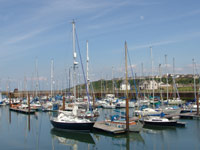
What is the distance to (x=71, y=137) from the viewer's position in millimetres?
29438

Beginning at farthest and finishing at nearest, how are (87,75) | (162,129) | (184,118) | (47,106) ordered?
(47,106) → (87,75) → (184,118) → (162,129)

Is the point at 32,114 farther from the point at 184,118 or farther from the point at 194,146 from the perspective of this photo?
the point at 194,146

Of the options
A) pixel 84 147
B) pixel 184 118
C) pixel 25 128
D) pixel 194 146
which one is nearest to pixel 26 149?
pixel 84 147

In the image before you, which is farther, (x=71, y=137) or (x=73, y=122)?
(x=73, y=122)

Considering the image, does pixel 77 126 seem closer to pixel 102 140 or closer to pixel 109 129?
pixel 109 129

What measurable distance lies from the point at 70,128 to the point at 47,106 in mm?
29905

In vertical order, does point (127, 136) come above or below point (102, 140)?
above

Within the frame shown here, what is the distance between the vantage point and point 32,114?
176 feet

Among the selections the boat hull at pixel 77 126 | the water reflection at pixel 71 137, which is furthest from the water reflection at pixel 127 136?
the water reflection at pixel 71 137

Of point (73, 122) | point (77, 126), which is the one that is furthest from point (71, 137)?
point (73, 122)

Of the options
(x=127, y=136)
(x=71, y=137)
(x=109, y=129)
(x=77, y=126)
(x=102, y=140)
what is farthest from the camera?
(x=77, y=126)

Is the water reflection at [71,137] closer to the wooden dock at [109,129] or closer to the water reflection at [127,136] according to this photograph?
the water reflection at [127,136]

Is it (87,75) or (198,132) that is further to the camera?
(87,75)

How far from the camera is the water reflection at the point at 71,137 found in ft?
90.5
